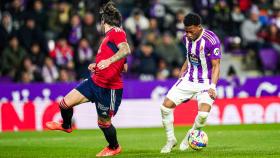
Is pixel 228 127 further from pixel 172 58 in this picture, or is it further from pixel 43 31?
pixel 43 31

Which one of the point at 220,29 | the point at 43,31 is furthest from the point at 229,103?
the point at 43,31

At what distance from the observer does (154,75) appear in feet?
75.1

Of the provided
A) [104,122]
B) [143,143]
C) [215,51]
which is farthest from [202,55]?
[143,143]

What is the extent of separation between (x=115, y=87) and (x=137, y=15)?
38.8 ft

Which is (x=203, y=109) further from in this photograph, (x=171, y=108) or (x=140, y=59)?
(x=140, y=59)

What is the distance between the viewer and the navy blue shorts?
1166 centimetres

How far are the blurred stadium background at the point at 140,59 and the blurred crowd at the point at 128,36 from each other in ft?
0.10

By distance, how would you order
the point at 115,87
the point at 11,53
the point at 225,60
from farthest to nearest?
the point at 225,60 → the point at 11,53 → the point at 115,87

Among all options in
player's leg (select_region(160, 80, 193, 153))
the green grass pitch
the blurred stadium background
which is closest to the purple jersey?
player's leg (select_region(160, 80, 193, 153))

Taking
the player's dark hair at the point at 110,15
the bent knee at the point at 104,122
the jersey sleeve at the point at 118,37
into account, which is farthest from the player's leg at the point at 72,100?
the player's dark hair at the point at 110,15

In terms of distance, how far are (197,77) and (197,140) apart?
109 cm

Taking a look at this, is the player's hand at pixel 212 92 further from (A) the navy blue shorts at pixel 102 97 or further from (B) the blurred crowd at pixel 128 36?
(B) the blurred crowd at pixel 128 36

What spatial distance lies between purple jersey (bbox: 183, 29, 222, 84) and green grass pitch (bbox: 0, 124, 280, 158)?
1.25m

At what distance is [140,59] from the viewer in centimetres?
2272
